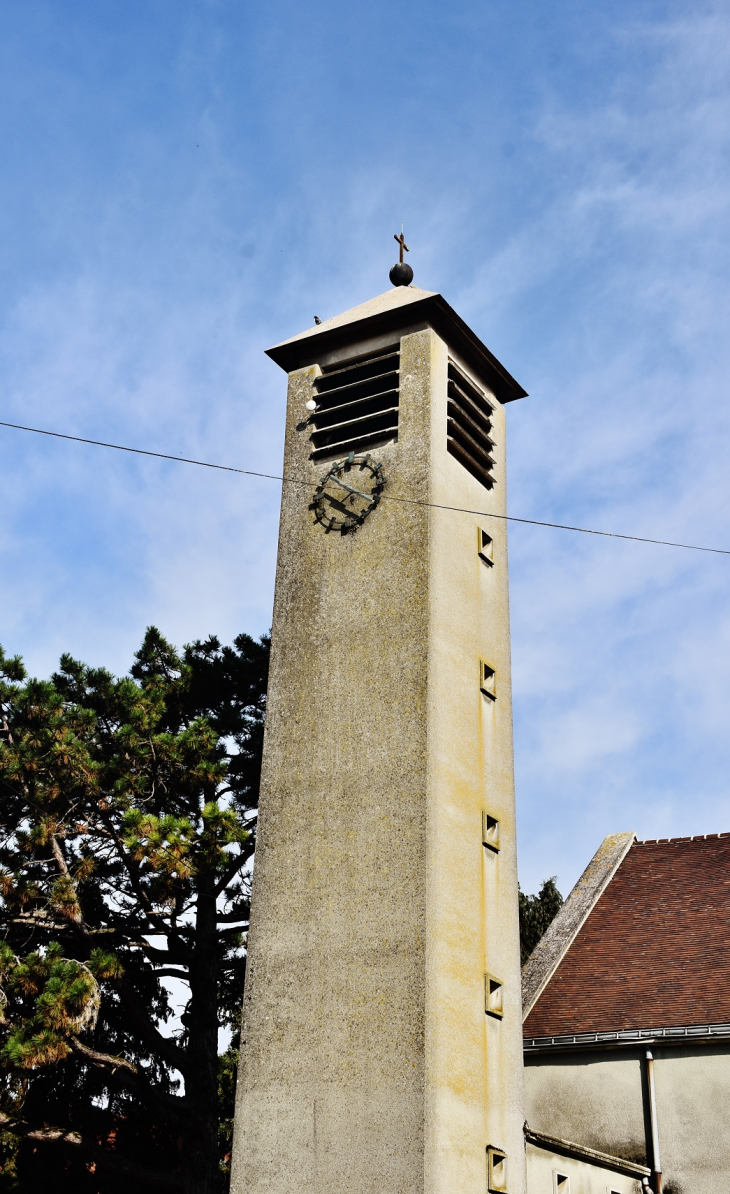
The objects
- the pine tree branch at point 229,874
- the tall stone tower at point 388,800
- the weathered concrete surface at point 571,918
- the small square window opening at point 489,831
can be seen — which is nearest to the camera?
the tall stone tower at point 388,800

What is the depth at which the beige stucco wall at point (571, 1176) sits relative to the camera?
13.2m

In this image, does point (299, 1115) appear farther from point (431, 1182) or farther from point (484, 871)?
point (484, 871)

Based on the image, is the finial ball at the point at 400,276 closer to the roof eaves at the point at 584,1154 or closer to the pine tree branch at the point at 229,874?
the pine tree branch at the point at 229,874

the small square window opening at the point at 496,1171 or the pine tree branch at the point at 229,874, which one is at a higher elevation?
the pine tree branch at the point at 229,874

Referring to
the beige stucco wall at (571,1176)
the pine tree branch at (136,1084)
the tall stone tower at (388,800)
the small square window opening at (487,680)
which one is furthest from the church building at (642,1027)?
the pine tree branch at (136,1084)

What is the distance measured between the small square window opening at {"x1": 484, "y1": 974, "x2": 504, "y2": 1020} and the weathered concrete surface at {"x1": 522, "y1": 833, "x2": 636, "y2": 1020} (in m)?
3.00

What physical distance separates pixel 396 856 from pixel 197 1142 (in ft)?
22.1

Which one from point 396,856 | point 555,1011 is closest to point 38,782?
point 396,856

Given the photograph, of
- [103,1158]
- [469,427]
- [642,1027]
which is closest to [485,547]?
[469,427]

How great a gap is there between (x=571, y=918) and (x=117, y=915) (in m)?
6.73

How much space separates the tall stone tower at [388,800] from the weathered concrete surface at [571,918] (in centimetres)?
309

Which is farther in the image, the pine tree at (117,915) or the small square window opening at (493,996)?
the pine tree at (117,915)

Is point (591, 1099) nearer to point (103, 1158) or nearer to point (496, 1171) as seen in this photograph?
point (496, 1171)

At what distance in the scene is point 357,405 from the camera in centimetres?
1692
